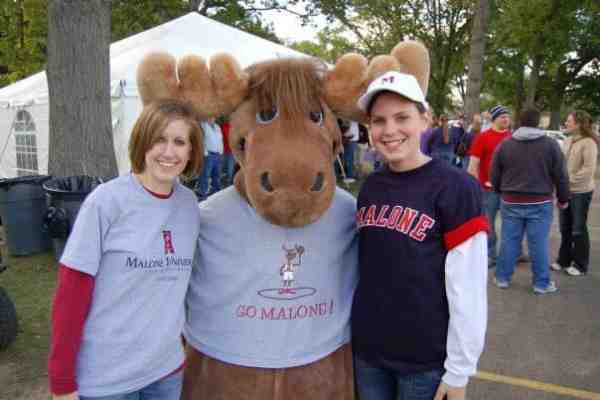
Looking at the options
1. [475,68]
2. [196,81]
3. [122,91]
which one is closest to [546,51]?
[475,68]

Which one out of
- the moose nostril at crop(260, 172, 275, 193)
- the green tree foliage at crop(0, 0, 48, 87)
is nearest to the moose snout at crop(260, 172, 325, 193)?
the moose nostril at crop(260, 172, 275, 193)

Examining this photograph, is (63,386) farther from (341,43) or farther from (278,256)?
(341,43)

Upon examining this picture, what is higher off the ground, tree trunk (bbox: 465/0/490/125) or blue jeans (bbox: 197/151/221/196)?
tree trunk (bbox: 465/0/490/125)

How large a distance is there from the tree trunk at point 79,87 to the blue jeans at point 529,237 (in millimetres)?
4945

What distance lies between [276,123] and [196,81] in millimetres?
374

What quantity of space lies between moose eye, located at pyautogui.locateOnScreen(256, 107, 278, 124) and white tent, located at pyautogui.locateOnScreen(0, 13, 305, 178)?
752 cm

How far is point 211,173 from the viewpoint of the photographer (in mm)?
9750

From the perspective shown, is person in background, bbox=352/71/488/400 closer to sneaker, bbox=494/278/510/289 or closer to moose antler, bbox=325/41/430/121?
moose antler, bbox=325/41/430/121

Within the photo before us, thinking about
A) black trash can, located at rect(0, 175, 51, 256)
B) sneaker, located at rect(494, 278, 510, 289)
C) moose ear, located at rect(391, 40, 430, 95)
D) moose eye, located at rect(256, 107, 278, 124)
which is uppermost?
moose ear, located at rect(391, 40, 430, 95)

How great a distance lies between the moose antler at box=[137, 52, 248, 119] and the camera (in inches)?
71.9

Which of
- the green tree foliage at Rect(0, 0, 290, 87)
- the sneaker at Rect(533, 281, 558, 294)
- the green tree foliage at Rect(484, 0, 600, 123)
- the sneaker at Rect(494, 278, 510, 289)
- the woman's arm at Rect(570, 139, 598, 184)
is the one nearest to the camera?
the sneaker at Rect(533, 281, 558, 294)

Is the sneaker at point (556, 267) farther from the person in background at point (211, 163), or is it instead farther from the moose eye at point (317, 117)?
the person in background at point (211, 163)

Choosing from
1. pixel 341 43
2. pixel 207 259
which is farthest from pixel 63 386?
pixel 341 43

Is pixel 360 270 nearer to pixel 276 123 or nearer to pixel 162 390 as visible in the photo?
pixel 276 123
